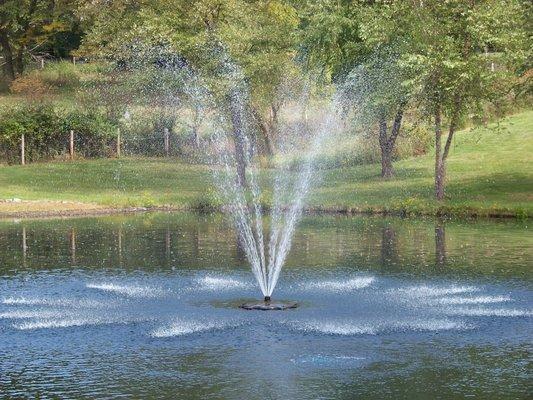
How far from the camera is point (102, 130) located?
72000mm

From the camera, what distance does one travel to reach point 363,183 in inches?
2432

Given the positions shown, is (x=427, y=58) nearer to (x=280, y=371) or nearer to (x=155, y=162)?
(x=155, y=162)

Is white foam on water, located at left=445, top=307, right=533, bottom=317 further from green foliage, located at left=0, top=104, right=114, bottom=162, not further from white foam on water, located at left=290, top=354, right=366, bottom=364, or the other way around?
green foliage, located at left=0, top=104, right=114, bottom=162

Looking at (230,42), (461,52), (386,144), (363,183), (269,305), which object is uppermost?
(230,42)

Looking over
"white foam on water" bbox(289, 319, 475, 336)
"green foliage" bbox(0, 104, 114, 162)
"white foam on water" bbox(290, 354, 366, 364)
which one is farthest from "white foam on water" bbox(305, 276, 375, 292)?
"green foliage" bbox(0, 104, 114, 162)

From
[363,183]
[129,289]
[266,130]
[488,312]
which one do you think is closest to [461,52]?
[363,183]

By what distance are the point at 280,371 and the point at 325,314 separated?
6.27 meters

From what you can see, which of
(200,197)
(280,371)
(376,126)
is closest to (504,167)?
(376,126)

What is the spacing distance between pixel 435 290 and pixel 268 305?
18.6ft

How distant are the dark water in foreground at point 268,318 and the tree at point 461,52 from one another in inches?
393

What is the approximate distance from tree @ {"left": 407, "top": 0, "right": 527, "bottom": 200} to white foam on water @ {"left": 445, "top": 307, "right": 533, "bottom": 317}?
23.5 m

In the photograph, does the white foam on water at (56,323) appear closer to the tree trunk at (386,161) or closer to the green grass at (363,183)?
the green grass at (363,183)

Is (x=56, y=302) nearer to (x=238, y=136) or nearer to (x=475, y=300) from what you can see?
(x=475, y=300)

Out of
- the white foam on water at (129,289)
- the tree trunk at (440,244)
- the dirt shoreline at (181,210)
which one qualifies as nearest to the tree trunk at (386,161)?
the dirt shoreline at (181,210)
